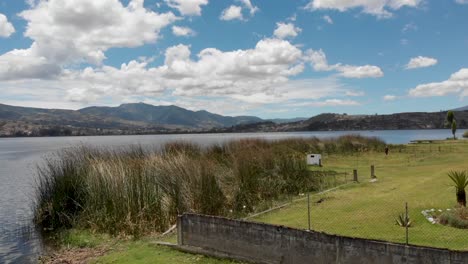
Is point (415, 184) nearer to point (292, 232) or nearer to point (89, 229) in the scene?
point (292, 232)

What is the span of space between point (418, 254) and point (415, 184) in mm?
10862

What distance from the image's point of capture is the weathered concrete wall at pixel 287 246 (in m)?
6.91

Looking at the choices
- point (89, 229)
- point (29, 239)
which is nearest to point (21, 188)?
point (29, 239)

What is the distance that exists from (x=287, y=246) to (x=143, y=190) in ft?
22.3

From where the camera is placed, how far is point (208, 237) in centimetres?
960

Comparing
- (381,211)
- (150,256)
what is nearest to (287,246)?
(150,256)

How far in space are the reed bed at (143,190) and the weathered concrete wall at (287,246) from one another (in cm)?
327

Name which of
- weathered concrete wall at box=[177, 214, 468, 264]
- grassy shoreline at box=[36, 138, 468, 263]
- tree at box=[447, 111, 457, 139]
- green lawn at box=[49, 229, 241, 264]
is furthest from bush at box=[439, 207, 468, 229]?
tree at box=[447, 111, 457, 139]

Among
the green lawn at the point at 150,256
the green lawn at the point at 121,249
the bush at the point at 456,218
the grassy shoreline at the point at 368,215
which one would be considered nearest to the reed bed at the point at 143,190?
the green lawn at the point at 121,249

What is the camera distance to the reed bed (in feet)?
43.0

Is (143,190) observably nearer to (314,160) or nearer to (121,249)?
(121,249)

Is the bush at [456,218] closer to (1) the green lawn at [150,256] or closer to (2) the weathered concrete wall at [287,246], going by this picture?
(2) the weathered concrete wall at [287,246]

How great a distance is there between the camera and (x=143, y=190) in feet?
44.8

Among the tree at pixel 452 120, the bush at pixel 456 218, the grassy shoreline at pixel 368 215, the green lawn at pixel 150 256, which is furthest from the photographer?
the tree at pixel 452 120
